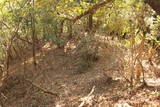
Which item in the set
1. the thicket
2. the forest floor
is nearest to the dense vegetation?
the thicket

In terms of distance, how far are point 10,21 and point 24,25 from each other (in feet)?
2.09

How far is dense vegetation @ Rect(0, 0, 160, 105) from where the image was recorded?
4617 mm

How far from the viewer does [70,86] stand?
7086mm

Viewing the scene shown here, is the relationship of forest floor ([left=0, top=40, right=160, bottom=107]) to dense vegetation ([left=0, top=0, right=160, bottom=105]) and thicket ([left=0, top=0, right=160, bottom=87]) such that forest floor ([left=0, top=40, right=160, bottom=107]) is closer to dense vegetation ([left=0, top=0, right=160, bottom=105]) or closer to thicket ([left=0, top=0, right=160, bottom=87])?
dense vegetation ([left=0, top=0, right=160, bottom=105])

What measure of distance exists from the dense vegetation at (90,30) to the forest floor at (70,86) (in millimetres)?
338

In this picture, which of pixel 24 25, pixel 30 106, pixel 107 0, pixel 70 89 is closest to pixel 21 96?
pixel 30 106

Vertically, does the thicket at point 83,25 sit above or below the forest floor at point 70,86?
above

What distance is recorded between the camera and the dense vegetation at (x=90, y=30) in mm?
4617

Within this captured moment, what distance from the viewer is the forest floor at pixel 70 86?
4.68m

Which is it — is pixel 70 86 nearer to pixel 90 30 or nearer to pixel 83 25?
pixel 90 30

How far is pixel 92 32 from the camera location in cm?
898

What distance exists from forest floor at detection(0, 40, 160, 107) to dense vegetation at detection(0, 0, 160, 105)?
338 mm

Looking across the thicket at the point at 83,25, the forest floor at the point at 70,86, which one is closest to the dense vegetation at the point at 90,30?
the thicket at the point at 83,25

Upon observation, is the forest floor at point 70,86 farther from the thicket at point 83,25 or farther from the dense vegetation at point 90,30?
the thicket at point 83,25
